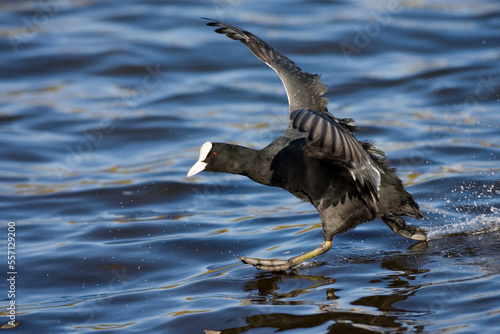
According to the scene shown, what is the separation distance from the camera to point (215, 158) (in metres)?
5.84

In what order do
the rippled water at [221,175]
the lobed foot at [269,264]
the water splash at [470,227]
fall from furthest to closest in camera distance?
1. the water splash at [470,227]
2. the lobed foot at [269,264]
3. the rippled water at [221,175]

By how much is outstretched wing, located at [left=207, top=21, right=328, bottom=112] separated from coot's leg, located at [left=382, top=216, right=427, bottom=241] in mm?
1121

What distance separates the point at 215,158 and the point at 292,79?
122cm

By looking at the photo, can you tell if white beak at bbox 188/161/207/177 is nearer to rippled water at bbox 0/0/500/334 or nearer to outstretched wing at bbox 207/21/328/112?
rippled water at bbox 0/0/500/334

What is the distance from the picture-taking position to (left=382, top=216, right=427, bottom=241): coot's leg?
6.31 metres

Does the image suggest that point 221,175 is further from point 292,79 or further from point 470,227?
point 470,227

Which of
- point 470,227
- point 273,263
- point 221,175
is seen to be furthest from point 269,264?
point 221,175

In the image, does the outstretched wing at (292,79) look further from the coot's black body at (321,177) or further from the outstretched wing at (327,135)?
the outstretched wing at (327,135)

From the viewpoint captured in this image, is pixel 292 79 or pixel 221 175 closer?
pixel 292 79

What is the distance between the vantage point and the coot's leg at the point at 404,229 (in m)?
6.31

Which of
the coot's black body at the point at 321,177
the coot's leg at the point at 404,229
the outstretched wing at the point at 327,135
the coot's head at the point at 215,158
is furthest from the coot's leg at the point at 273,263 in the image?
the outstretched wing at the point at 327,135

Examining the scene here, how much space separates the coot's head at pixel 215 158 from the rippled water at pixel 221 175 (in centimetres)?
92

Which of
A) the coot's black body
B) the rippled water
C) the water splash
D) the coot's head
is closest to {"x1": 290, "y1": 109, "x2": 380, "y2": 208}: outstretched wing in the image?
Result: the coot's black body

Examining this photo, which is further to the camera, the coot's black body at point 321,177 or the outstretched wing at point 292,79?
the outstretched wing at point 292,79
